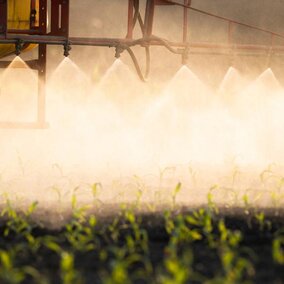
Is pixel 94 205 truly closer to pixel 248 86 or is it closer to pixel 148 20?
pixel 148 20

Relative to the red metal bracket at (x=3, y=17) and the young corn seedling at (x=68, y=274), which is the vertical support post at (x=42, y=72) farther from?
the young corn seedling at (x=68, y=274)

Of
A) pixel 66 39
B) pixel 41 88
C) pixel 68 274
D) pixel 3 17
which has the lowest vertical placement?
pixel 68 274

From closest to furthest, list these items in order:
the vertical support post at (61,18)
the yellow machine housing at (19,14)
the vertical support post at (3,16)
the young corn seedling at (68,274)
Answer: the young corn seedling at (68,274), the vertical support post at (3,16), the vertical support post at (61,18), the yellow machine housing at (19,14)

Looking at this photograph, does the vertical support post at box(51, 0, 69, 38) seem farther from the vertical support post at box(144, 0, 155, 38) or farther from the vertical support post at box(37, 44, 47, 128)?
the vertical support post at box(144, 0, 155, 38)

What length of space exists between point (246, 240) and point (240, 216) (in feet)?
2.04

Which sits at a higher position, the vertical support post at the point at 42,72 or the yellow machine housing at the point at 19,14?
the yellow machine housing at the point at 19,14

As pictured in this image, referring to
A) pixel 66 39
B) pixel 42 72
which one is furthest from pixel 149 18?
pixel 42 72

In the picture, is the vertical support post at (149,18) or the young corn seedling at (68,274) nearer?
the young corn seedling at (68,274)

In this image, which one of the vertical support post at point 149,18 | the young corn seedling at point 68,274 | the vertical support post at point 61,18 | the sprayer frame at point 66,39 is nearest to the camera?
the young corn seedling at point 68,274

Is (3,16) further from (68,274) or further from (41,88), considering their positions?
(68,274)

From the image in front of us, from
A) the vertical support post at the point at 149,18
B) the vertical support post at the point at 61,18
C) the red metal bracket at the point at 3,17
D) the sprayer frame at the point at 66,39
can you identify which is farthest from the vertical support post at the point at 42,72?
the vertical support post at the point at 149,18

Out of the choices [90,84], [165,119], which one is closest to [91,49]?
[90,84]

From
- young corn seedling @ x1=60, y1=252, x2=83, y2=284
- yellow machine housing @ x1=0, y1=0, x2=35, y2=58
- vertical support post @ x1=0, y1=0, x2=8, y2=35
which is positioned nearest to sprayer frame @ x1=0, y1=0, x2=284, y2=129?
vertical support post @ x1=0, y1=0, x2=8, y2=35

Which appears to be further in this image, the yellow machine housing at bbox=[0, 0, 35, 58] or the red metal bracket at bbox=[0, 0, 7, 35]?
the yellow machine housing at bbox=[0, 0, 35, 58]
